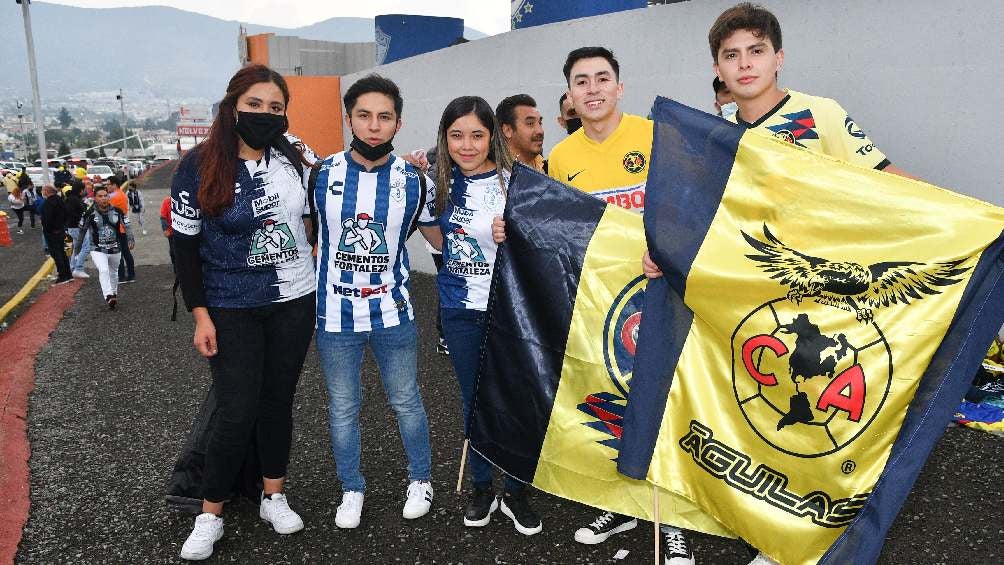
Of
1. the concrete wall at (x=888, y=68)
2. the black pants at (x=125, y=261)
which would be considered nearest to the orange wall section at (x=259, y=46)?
the black pants at (x=125, y=261)

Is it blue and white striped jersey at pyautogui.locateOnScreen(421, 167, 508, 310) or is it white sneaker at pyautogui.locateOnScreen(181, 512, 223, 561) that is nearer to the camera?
white sneaker at pyautogui.locateOnScreen(181, 512, 223, 561)

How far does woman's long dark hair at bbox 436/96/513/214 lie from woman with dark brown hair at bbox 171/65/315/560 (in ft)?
2.13

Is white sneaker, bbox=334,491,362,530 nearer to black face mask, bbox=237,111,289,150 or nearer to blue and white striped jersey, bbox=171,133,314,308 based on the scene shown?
blue and white striped jersey, bbox=171,133,314,308

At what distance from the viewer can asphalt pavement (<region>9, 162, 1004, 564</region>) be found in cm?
322

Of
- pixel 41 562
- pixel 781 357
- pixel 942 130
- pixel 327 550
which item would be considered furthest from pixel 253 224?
pixel 942 130

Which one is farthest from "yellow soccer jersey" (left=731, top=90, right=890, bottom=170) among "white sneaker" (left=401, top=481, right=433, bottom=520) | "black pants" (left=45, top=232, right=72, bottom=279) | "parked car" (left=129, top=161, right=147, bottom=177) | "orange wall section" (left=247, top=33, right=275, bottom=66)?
"parked car" (left=129, top=161, right=147, bottom=177)

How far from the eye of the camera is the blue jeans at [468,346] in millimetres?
3334

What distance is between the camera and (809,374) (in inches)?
94.0

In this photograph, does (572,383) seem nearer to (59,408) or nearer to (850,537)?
(850,537)

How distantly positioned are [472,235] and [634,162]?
2.74ft

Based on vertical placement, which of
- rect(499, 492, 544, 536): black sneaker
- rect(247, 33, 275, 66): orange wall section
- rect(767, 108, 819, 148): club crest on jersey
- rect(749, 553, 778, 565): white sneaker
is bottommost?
rect(499, 492, 544, 536): black sneaker

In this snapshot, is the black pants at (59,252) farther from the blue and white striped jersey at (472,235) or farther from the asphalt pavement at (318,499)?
the blue and white striped jersey at (472,235)

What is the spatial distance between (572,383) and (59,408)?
438 cm

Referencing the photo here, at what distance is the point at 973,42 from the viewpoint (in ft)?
14.9
